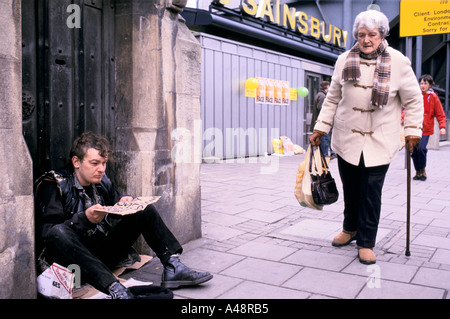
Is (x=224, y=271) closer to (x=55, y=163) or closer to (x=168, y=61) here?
(x=55, y=163)

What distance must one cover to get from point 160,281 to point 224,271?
493 millimetres

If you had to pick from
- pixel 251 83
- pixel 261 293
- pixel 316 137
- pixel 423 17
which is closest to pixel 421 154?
pixel 423 17

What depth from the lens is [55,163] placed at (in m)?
3.46

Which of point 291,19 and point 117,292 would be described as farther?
point 291,19

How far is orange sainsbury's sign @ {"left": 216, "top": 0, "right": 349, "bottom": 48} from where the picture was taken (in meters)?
14.3

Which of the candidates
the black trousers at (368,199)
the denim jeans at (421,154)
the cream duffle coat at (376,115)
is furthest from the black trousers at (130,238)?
the denim jeans at (421,154)

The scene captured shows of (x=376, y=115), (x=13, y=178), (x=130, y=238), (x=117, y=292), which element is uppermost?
(x=376, y=115)

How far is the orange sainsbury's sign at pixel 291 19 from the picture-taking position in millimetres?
14264

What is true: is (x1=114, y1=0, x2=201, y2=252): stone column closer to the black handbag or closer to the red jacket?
the black handbag

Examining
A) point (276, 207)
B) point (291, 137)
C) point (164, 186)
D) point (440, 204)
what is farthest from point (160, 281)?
point (291, 137)

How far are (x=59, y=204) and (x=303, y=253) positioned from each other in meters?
2.12

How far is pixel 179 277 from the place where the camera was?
324 centimetres

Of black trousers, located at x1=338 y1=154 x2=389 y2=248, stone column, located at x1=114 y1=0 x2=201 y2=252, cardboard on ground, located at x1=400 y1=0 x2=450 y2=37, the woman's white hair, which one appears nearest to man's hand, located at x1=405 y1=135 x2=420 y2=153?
black trousers, located at x1=338 y1=154 x2=389 y2=248

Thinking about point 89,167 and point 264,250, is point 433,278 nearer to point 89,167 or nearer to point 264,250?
point 264,250
